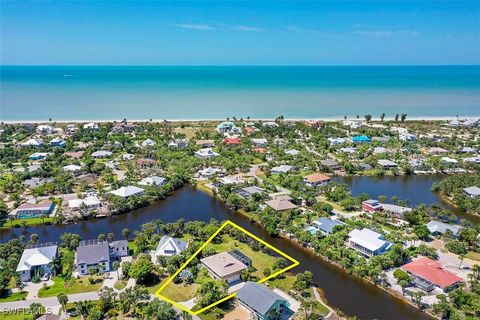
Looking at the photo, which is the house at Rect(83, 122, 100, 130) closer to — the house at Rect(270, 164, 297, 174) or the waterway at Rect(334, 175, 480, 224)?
the house at Rect(270, 164, 297, 174)

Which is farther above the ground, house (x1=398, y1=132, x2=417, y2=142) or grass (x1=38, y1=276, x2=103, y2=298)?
house (x1=398, y1=132, x2=417, y2=142)

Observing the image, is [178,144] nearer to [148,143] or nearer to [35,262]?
[148,143]

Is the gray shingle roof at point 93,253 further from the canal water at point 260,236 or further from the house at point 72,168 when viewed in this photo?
the house at point 72,168

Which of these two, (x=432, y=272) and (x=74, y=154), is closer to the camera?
(x=432, y=272)

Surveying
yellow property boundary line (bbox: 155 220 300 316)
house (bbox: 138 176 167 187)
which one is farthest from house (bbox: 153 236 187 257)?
house (bbox: 138 176 167 187)

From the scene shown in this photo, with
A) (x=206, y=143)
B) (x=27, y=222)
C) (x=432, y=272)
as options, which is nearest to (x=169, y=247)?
(x=27, y=222)

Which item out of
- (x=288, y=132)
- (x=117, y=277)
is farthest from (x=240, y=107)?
(x=117, y=277)

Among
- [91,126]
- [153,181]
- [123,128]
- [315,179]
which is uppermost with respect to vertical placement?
[315,179]
